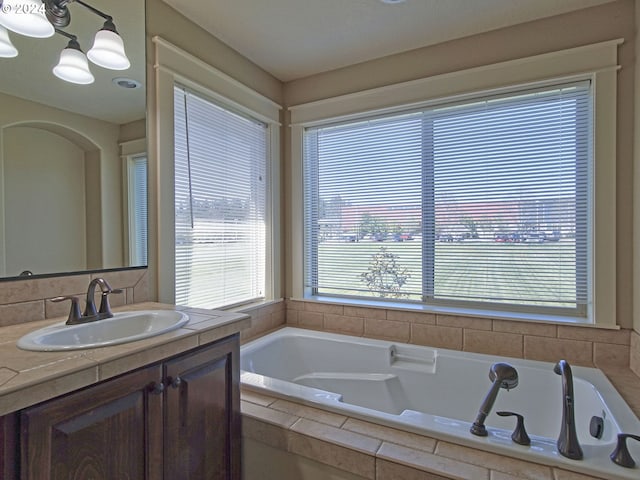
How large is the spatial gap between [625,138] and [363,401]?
2.15 m

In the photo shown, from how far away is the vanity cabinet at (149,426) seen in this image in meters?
0.86

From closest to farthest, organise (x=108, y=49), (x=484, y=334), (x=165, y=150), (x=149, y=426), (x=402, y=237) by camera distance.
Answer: (x=149, y=426)
(x=108, y=49)
(x=165, y=150)
(x=484, y=334)
(x=402, y=237)

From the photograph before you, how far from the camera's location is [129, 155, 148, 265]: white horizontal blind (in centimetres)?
174

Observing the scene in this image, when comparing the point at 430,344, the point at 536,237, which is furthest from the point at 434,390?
the point at 536,237

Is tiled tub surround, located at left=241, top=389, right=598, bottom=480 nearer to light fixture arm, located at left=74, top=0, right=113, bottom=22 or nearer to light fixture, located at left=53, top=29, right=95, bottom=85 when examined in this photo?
light fixture, located at left=53, top=29, right=95, bottom=85

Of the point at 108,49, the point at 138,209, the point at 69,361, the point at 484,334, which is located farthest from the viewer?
the point at 484,334

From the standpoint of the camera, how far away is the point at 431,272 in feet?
7.95

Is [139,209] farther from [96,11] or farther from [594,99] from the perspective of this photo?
[594,99]

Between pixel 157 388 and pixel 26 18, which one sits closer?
pixel 157 388

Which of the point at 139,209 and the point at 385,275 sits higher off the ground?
the point at 139,209

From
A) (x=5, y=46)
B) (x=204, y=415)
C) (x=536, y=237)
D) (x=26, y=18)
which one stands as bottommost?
(x=204, y=415)

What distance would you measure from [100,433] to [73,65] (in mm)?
1465

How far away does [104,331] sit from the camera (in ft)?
4.53

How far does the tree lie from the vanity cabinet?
1.41 meters
